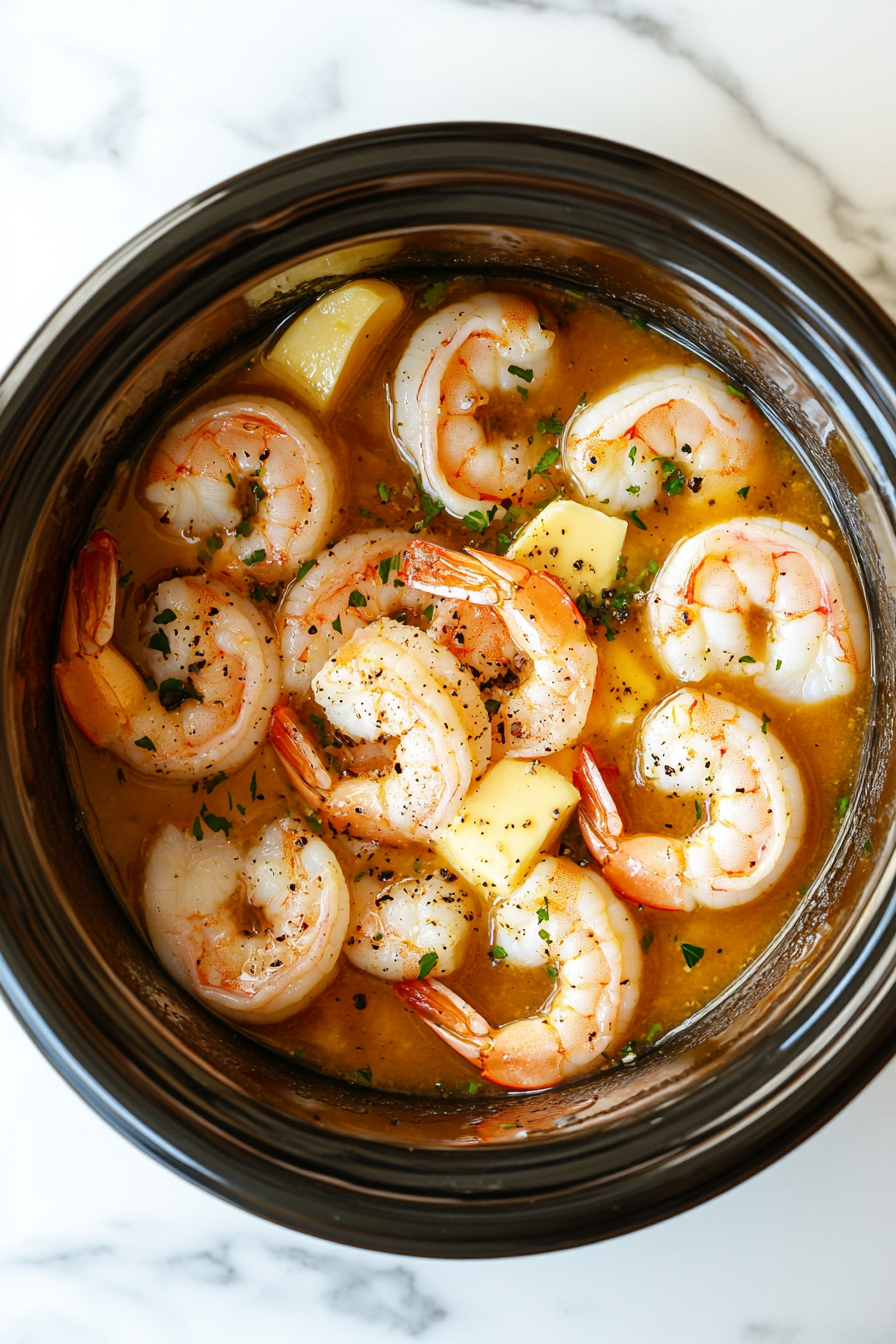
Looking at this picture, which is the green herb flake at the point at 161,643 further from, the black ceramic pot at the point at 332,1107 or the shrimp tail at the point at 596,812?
the shrimp tail at the point at 596,812

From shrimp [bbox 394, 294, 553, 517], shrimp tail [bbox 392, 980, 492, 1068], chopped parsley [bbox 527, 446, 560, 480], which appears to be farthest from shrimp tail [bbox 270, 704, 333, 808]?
chopped parsley [bbox 527, 446, 560, 480]

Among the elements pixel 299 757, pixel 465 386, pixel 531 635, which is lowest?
pixel 299 757

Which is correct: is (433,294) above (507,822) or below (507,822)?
above

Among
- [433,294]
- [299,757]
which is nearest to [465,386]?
[433,294]

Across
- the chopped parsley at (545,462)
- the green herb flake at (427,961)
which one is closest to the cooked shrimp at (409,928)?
the green herb flake at (427,961)

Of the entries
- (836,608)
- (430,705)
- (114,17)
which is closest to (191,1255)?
(430,705)

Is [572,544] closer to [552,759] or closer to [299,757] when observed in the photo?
[552,759]

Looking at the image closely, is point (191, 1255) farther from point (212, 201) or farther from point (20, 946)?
point (212, 201)
